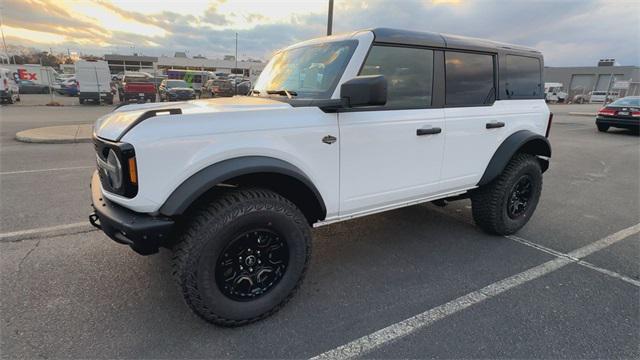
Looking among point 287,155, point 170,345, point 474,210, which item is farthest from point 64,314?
point 474,210

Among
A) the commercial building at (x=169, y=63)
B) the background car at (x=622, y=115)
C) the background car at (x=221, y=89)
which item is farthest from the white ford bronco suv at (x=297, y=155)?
the commercial building at (x=169, y=63)

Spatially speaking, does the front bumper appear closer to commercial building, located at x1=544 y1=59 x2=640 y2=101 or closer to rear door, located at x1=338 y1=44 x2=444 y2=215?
rear door, located at x1=338 y1=44 x2=444 y2=215

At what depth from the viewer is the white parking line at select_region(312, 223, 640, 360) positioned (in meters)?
2.30

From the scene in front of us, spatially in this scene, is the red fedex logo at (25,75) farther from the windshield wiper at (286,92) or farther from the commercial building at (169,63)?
the commercial building at (169,63)

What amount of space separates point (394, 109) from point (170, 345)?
232 cm

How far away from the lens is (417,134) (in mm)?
3080

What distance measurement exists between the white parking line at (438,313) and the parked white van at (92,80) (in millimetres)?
25044

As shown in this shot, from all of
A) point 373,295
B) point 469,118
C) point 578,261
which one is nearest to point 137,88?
point 469,118

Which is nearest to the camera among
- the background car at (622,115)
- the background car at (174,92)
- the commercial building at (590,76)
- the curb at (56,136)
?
the curb at (56,136)

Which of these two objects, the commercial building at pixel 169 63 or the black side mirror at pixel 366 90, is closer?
the black side mirror at pixel 366 90

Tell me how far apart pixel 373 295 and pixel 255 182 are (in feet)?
4.25

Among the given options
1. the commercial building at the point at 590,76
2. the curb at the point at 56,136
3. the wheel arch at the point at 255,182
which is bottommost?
the curb at the point at 56,136

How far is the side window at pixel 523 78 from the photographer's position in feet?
12.6

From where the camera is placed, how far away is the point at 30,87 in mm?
33375
